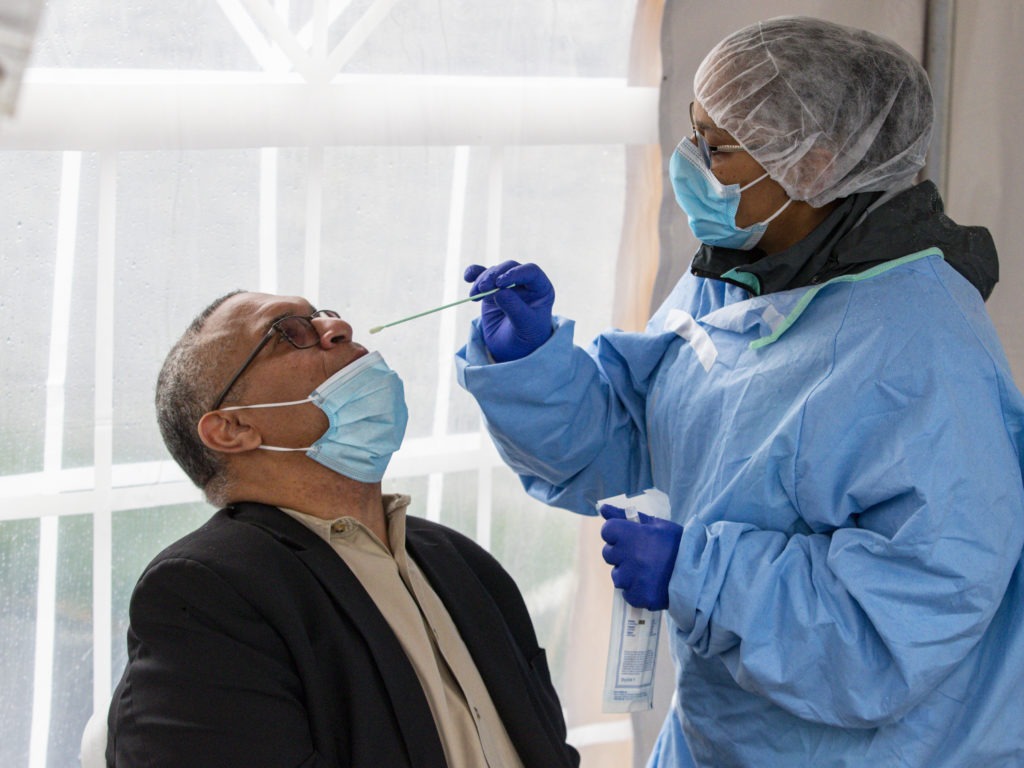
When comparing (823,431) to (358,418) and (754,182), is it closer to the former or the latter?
(754,182)

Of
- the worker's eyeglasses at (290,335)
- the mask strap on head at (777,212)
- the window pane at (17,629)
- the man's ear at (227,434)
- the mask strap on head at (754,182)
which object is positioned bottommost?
the window pane at (17,629)

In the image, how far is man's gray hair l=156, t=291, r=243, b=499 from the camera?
1628 millimetres

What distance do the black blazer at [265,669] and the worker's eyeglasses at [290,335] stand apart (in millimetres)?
190

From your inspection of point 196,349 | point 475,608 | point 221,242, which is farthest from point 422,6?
point 475,608

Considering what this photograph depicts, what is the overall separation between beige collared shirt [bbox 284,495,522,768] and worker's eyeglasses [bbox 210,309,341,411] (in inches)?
8.4

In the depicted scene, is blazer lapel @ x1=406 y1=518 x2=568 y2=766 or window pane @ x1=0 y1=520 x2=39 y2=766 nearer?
blazer lapel @ x1=406 y1=518 x2=568 y2=766

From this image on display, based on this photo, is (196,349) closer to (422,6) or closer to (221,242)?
(221,242)

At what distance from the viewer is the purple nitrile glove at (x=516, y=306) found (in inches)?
67.4

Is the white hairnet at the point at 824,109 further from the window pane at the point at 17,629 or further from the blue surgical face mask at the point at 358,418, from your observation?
the window pane at the point at 17,629

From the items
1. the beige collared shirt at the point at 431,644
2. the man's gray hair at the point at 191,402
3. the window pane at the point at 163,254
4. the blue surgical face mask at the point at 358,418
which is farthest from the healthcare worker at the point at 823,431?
the window pane at the point at 163,254

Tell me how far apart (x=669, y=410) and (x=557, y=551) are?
88 centimetres

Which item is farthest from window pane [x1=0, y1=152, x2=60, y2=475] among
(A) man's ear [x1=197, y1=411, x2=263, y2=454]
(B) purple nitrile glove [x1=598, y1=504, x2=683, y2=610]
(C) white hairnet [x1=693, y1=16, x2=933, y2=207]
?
(C) white hairnet [x1=693, y1=16, x2=933, y2=207]

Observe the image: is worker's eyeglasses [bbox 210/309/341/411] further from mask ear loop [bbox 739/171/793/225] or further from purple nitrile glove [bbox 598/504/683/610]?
mask ear loop [bbox 739/171/793/225]

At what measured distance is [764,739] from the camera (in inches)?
62.7
